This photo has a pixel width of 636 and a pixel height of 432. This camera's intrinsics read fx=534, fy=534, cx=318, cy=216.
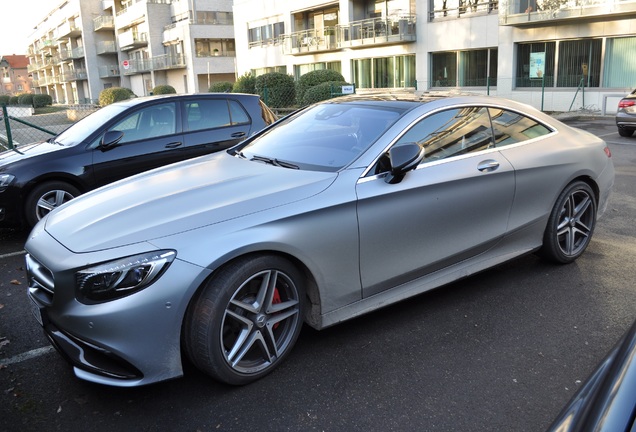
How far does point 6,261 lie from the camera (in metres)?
5.72

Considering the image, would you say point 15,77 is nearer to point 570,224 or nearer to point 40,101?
point 40,101

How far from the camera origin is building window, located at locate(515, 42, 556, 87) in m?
23.6

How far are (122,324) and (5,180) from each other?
4.37 m

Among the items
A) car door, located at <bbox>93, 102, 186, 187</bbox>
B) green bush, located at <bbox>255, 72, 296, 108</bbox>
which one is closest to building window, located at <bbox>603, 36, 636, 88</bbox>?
green bush, located at <bbox>255, 72, 296, 108</bbox>

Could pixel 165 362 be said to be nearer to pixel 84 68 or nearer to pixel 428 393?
pixel 428 393

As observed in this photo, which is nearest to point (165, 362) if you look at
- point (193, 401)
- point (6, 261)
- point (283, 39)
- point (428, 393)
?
point (193, 401)

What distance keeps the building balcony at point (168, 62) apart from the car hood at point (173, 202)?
175 feet

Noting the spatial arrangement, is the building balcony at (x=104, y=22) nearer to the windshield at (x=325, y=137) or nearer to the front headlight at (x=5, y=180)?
the front headlight at (x=5, y=180)

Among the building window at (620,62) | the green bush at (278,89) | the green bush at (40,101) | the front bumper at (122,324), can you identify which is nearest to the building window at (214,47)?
the green bush at (40,101)

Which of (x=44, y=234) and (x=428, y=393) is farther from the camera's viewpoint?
(x=44, y=234)

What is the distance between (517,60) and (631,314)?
77.3 feet

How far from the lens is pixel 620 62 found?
2136 centimetres

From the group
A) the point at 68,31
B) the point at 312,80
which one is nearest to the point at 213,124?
the point at 312,80

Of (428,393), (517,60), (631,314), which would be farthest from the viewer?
(517,60)
